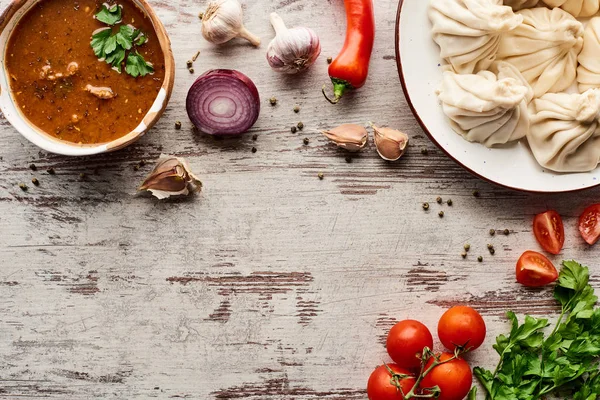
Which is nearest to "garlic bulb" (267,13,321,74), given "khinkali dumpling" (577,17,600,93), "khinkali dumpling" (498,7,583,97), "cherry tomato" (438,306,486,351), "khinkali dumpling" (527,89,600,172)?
"khinkali dumpling" (498,7,583,97)

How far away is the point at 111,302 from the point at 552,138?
1.61 metres

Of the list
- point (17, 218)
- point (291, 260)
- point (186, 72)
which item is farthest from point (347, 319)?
point (17, 218)

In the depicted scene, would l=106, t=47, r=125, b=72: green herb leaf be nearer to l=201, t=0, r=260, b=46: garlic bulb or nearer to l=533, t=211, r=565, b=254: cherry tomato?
l=201, t=0, r=260, b=46: garlic bulb

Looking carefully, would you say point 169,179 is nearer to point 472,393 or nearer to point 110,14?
point 110,14

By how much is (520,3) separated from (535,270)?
90 cm

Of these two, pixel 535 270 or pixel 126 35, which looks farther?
pixel 535 270

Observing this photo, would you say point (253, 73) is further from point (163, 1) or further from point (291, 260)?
point (291, 260)

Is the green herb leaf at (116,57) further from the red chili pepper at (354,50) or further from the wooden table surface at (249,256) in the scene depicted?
the red chili pepper at (354,50)

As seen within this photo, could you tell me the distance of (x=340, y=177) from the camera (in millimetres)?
2256

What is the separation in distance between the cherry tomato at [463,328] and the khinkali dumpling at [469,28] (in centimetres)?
80

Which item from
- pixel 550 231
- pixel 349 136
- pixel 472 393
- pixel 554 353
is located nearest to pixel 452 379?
pixel 472 393

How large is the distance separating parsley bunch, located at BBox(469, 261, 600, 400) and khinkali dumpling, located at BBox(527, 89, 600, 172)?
378 millimetres

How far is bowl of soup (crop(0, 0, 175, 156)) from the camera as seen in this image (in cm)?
201

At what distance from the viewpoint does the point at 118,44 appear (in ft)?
6.59
